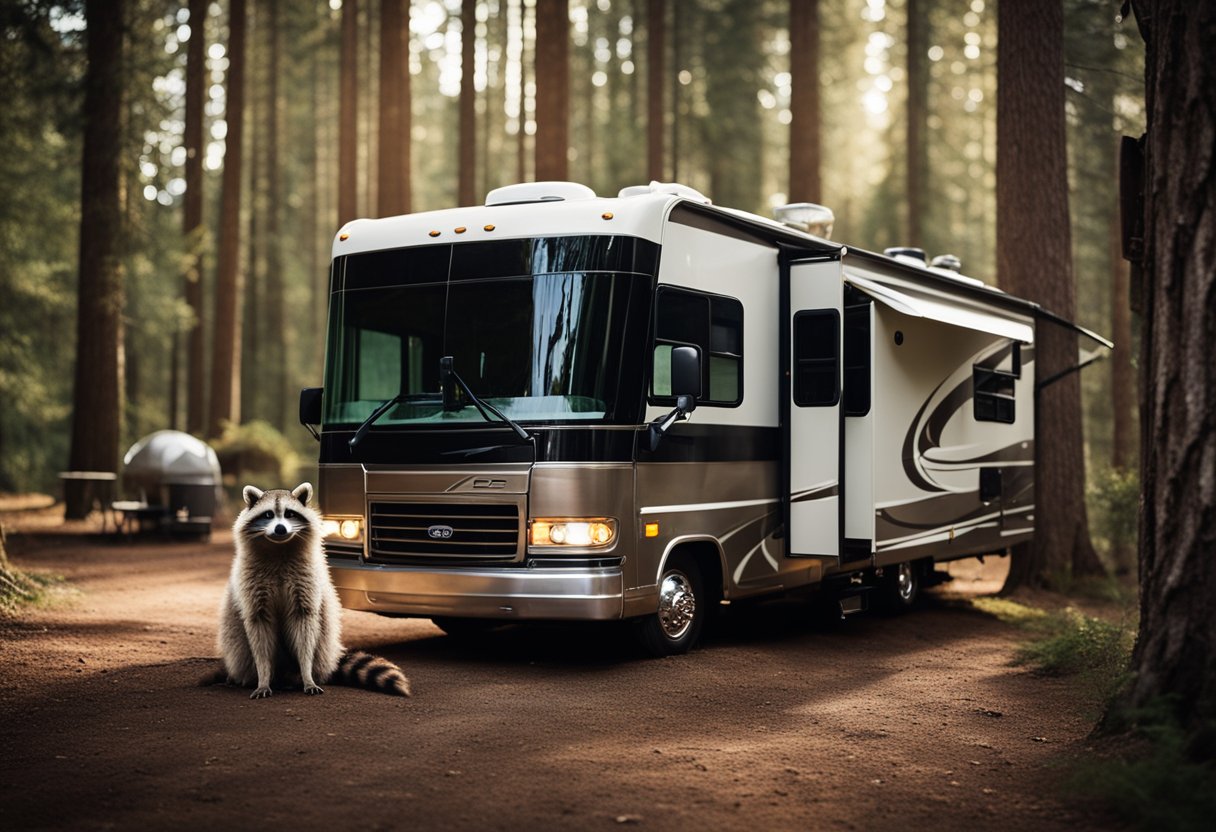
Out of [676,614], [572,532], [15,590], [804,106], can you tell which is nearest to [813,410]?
[676,614]

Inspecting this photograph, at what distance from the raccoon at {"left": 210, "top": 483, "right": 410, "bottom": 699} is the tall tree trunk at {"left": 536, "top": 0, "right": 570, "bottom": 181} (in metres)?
10.3

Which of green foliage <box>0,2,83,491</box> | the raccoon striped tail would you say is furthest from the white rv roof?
green foliage <box>0,2,83,491</box>

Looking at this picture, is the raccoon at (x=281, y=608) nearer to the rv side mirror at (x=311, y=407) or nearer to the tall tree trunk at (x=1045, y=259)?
the rv side mirror at (x=311, y=407)

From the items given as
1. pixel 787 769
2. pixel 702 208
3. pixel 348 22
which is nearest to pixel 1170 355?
pixel 787 769

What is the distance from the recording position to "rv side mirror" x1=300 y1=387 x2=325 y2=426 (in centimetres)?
902

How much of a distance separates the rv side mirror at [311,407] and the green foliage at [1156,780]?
5.79 meters

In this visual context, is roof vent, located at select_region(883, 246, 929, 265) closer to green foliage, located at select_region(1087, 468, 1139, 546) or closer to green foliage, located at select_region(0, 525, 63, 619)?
green foliage, located at select_region(1087, 468, 1139, 546)

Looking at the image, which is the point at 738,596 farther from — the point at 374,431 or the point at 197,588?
the point at 197,588

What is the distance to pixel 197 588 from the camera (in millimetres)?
12906

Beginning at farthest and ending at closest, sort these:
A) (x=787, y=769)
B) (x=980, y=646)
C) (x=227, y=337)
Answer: (x=227, y=337)
(x=980, y=646)
(x=787, y=769)

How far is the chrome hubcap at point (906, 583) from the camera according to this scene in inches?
471

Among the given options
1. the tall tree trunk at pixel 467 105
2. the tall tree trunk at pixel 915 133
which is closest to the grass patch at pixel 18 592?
the tall tree trunk at pixel 467 105

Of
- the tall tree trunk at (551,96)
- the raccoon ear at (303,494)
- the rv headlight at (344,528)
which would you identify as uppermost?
the tall tree trunk at (551,96)

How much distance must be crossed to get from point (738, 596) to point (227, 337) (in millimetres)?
18444
